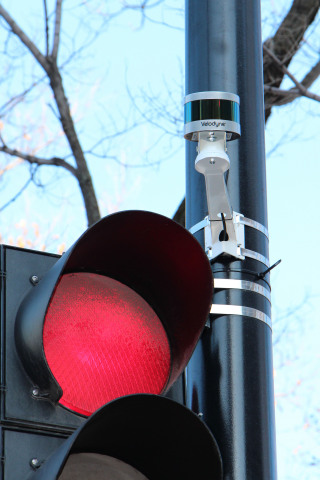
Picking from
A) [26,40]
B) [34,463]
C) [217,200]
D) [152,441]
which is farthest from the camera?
[26,40]

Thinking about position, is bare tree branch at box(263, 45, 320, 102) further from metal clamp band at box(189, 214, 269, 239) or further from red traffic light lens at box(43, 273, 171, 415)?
red traffic light lens at box(43, 273, 171, 415)

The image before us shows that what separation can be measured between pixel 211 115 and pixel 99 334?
0.74 metres

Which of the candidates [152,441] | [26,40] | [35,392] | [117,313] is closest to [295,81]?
[26,40]

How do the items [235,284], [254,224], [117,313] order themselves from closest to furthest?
[117,313] → [235,284] → [254,224]

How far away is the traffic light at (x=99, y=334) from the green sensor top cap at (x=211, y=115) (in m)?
0.31

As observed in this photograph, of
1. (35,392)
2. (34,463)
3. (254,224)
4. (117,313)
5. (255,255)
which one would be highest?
(254,224)

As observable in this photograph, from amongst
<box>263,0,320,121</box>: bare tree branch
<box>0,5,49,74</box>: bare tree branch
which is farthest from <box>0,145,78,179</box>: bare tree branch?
<box>263,0,320,121</box>: bare tree branch

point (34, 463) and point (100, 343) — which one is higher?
point (100, 343)

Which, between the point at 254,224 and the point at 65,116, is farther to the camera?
the point at 65,116

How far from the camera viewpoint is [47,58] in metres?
8.59

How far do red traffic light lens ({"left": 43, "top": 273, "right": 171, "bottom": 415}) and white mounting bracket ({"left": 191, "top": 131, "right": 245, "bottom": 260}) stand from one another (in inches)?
14.2

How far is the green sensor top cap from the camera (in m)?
2.92

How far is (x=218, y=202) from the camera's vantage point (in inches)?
119

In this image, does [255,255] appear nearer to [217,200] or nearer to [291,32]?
[217,200]
